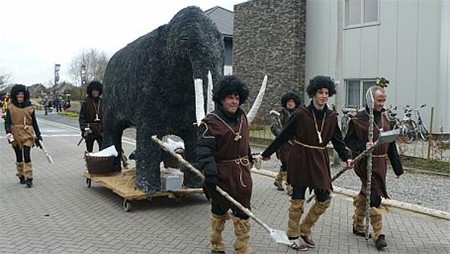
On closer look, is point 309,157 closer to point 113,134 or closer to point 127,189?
point 127,189

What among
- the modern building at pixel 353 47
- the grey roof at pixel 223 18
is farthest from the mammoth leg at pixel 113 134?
the grey roof at pixel 223 18

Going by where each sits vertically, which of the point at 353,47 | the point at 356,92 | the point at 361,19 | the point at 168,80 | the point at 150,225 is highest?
the point at 361,19

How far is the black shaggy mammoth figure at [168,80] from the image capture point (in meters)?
6.42

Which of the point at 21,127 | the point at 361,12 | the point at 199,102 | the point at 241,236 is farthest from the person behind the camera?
the point at 361,12

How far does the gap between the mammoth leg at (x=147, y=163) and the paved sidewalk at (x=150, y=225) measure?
0.34 meters

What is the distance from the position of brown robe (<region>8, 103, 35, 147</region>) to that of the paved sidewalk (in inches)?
30.7

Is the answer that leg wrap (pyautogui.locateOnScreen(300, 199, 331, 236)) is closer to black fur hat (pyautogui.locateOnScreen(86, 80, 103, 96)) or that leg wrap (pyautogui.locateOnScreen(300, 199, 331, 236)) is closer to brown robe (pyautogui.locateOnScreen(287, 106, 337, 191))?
brown robe (pyautogui.locateOnScreen(287, 106, 337, 191))

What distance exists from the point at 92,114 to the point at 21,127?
1.33m

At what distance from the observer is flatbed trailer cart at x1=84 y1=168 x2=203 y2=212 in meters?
6.79

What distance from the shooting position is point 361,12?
16875 mm

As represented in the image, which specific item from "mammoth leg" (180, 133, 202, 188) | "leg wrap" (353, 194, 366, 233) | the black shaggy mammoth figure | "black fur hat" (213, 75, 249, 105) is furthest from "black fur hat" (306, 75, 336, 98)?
"mammoth leg" (180, 133, 202, 188)

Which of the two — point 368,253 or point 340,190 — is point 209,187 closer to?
point 368,253

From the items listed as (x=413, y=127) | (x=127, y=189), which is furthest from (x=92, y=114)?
(x=413, y=127)

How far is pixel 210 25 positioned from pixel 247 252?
325 cm
